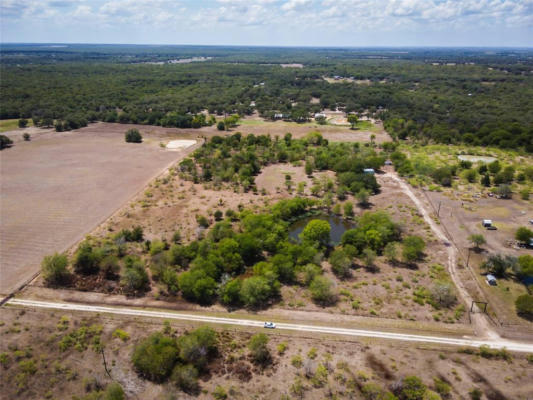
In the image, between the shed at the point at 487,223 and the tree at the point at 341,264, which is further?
the shed at the point at 487,223

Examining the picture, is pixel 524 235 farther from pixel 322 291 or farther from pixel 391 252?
pixel 322 291

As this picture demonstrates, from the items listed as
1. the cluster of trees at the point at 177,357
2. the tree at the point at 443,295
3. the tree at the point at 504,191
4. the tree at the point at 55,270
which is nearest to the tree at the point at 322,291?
the tree at the point at 443,295

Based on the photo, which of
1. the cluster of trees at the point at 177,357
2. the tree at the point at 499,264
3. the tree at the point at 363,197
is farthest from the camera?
the tree at the point at 363,197

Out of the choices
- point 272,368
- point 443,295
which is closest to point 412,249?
point 443,295

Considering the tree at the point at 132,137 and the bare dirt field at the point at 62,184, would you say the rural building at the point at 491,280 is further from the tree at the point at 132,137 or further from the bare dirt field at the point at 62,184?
the tree at the point at 132,137

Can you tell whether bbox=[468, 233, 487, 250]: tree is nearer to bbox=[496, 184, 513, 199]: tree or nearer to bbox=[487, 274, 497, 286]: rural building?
bbox=[487, 274, 497, 286]: rural building

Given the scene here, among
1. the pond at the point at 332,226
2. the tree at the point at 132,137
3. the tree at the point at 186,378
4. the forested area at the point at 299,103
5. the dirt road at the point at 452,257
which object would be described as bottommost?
the pond at the point at 332,226

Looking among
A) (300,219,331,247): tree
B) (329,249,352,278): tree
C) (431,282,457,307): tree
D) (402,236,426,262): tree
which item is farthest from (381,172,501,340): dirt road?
(300,219,331,247): tree
